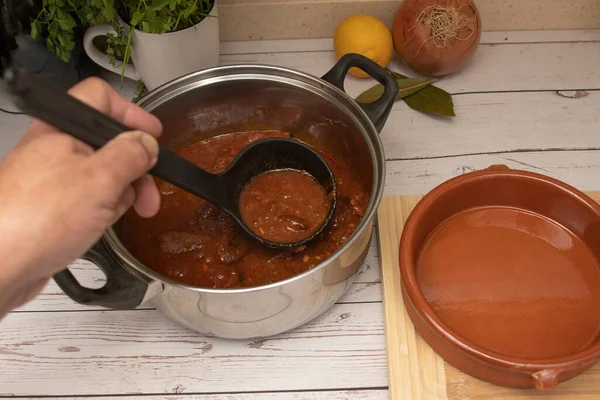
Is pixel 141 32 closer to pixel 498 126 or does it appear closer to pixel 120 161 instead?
pixel 120 161

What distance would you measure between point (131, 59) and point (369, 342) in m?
0.65

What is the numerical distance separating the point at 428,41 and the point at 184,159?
56cm

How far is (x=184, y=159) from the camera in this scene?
0.74 metres

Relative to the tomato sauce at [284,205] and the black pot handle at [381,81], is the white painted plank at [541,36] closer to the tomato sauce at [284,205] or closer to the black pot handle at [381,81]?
the black pot handle at [381,81]

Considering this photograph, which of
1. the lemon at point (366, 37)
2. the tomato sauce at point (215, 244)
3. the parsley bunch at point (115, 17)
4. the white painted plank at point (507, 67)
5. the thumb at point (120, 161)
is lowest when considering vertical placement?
the tomato sauce at point (215, 244)

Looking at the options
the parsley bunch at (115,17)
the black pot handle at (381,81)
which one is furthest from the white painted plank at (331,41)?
the black pot handle at (381,81)

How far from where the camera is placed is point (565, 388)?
791mm

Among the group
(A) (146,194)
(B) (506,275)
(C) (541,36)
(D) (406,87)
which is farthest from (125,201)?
(C) (541,36)

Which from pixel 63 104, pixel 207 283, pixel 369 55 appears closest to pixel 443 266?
pixel 207 283

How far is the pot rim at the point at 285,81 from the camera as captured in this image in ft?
2.39

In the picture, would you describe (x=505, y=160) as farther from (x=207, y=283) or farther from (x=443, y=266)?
(x=207, y=283)

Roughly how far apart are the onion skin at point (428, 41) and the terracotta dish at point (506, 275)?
0.31 meters

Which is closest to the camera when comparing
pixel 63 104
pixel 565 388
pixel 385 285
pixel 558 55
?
pixel 63 104

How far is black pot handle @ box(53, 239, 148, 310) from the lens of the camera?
0.73 meters
